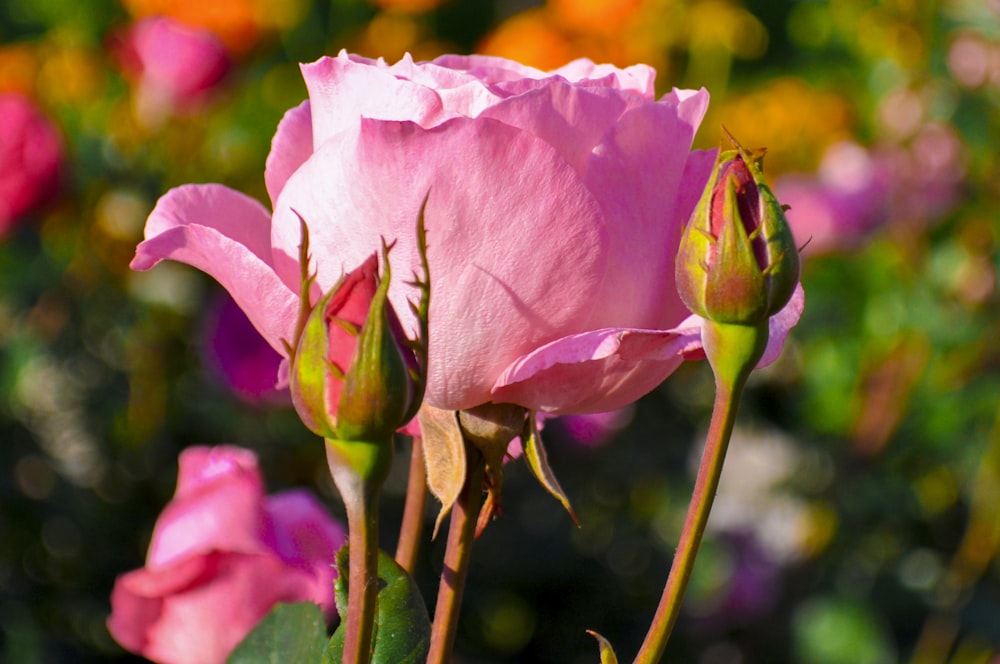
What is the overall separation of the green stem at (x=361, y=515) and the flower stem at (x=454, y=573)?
4 centimetres

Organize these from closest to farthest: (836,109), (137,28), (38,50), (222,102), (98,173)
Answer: (98,173), (137,28), (222,102), (38,50), (836,109)

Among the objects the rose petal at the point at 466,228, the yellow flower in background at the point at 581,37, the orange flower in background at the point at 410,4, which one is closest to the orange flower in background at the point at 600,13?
the yellow flower in background at the point at 581,37

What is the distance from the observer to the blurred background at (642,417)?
1.24m

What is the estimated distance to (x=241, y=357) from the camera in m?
1.21

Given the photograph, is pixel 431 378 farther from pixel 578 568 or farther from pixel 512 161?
pixel 578 568

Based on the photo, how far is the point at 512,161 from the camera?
29 centimetres

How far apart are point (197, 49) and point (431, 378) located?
123cm

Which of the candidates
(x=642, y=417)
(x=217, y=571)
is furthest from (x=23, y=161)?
(x=217, y=571)

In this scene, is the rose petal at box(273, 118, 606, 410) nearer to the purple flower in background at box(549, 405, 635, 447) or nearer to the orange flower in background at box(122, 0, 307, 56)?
the purple flower in background at box(549, 405, 635, 447)

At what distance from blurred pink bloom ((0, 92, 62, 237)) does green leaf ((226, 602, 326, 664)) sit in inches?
36.9

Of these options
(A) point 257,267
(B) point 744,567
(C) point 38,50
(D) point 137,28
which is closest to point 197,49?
(D) point 137,28

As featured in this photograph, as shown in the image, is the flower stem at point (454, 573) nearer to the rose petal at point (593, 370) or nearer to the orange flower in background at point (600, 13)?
the rose petal at point (593, 370)

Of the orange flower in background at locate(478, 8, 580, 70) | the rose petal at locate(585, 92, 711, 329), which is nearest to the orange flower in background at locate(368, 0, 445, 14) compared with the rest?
the orange flower in background at locate(478, 8, 580, 70)

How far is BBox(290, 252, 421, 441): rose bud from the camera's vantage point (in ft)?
0.83
